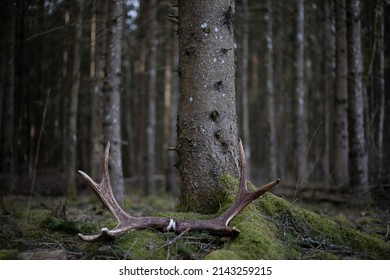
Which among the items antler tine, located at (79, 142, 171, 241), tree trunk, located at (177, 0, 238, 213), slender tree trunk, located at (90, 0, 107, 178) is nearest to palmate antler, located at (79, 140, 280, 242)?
antler tine, located at (79, 142, 171, 241)

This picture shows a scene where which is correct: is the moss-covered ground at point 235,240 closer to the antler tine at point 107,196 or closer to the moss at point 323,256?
the moss at point 323,256

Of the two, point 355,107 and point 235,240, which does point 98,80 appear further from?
point 235,240

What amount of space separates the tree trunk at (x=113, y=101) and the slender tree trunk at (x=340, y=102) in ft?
15.3

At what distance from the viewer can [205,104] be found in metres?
4.01

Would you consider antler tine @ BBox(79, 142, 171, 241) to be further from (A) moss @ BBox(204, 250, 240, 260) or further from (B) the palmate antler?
(A) moss @ BBox(204, 250, 240, 260)

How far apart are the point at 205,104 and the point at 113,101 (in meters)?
4.04

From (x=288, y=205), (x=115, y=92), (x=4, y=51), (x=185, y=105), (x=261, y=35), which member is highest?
(x=261, y=35)

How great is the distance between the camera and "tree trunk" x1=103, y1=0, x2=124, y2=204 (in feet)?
24.8

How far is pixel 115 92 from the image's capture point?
7672 mm

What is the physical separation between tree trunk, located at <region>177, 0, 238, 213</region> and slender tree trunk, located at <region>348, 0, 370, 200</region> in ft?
14.7

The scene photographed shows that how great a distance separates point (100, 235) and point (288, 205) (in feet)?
5.90
